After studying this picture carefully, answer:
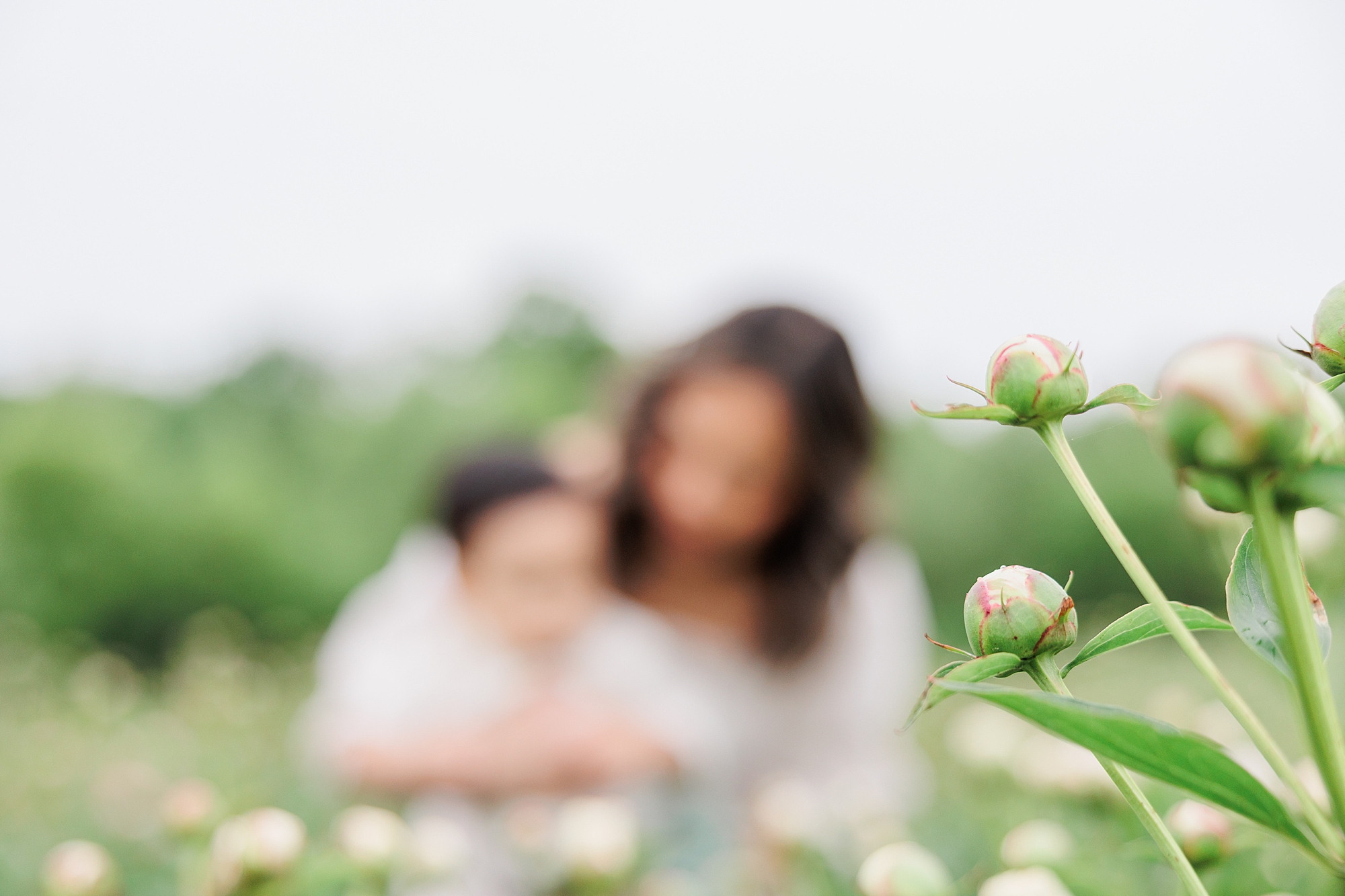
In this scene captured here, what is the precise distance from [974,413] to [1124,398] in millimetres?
36

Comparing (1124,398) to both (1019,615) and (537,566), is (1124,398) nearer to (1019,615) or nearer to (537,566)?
(1019,615)

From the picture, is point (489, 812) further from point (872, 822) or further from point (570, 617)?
point (872, 822)

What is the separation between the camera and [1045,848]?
0.40 meters

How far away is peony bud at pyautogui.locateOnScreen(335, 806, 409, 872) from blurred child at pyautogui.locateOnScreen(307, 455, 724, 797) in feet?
3.15

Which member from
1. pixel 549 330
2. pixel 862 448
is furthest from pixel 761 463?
pixel 549 330

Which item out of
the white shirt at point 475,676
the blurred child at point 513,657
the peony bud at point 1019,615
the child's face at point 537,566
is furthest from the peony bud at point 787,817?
the child's face at point 537,566

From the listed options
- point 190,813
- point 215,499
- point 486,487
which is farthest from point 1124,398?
point 215,499

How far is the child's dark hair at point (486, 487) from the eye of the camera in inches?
67.5

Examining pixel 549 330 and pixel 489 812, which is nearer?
pixel 489 812

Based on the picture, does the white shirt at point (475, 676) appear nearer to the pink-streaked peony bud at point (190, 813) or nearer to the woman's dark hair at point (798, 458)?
the woman's dark hair at point (798, 458)

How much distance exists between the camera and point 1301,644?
14 centimetres

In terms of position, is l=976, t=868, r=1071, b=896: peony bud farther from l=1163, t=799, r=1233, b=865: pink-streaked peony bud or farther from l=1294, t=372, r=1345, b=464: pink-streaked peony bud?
l=1294, t=372, r=1345, b=464: pink-streaked peony bud

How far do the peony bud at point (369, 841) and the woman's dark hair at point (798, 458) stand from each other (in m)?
1.16

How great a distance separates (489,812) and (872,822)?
0.76 meters
